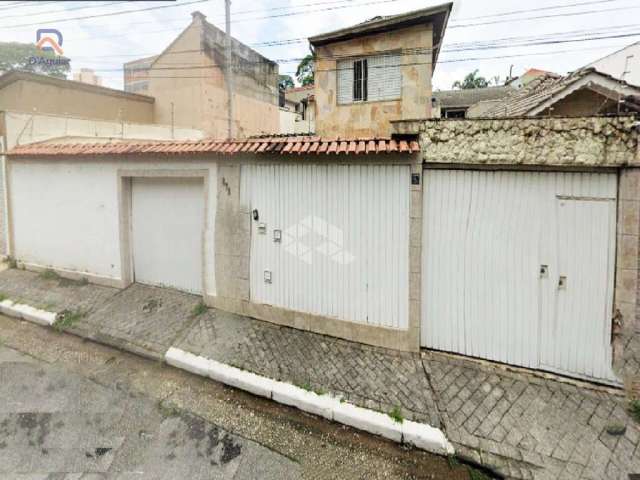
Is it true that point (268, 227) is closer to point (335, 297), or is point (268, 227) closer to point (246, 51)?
point (335, 297)

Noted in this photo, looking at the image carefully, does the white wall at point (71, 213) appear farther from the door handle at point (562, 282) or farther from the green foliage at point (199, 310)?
the door handle at point (562, 282)

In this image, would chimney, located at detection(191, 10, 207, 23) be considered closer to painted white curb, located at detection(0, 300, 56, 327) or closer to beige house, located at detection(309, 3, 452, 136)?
beige house, located at detection(309, 3, 452, 136)

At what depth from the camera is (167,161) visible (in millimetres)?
6773

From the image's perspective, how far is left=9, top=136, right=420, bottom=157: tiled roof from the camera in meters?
4.98

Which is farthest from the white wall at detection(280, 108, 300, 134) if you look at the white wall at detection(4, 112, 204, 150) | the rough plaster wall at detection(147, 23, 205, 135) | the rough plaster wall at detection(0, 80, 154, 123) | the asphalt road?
the asphalt road

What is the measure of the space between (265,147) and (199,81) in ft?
46.6

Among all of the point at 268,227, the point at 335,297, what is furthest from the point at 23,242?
the point at 335,297

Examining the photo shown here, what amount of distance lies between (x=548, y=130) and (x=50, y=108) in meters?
15.5

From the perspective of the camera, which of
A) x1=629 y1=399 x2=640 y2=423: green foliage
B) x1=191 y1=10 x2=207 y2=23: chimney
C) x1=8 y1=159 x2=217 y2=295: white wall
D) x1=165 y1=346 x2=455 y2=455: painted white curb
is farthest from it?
x1=191 y1=10 x2=207 y2=23: chimney

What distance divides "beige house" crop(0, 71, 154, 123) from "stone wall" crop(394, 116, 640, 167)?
13100 mm

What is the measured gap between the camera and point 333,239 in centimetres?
556

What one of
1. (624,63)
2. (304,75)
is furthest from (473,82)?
(624,63)

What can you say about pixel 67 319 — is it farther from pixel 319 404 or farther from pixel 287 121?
pixel 287 121

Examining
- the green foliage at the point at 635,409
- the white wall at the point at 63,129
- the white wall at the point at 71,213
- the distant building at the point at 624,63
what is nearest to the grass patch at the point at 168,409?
the white wall at the point at 71,213
